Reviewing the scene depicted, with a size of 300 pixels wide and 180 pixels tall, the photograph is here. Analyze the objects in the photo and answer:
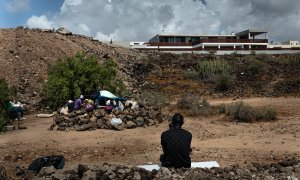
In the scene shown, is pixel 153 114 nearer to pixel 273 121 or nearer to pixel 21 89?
pixel 273 121

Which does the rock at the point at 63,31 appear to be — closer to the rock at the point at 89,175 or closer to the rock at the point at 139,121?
the rock at the point at 139,121

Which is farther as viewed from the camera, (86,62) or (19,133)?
(86,62)

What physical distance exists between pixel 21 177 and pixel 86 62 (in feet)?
49.3

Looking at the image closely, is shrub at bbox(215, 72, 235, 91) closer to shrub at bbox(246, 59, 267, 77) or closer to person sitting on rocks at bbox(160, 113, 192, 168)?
shrub at bbox(246, 59, 267, 77)

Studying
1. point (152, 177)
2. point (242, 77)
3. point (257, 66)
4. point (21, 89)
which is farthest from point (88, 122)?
point (257, 66)

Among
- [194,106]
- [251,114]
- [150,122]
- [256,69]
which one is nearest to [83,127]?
[150,122]

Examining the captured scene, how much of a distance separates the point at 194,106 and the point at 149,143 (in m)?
6.74

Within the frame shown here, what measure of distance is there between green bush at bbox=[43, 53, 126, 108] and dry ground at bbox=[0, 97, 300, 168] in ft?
14.2

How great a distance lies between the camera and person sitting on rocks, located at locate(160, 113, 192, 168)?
7914mm

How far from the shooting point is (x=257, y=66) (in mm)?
36094

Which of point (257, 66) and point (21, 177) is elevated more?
point (257, 66)

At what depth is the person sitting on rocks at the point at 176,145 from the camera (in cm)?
791

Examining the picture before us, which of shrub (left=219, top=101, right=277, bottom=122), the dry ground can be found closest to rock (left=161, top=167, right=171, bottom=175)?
the dry ground

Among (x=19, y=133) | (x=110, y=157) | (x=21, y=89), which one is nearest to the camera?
(x=110, y=157)
